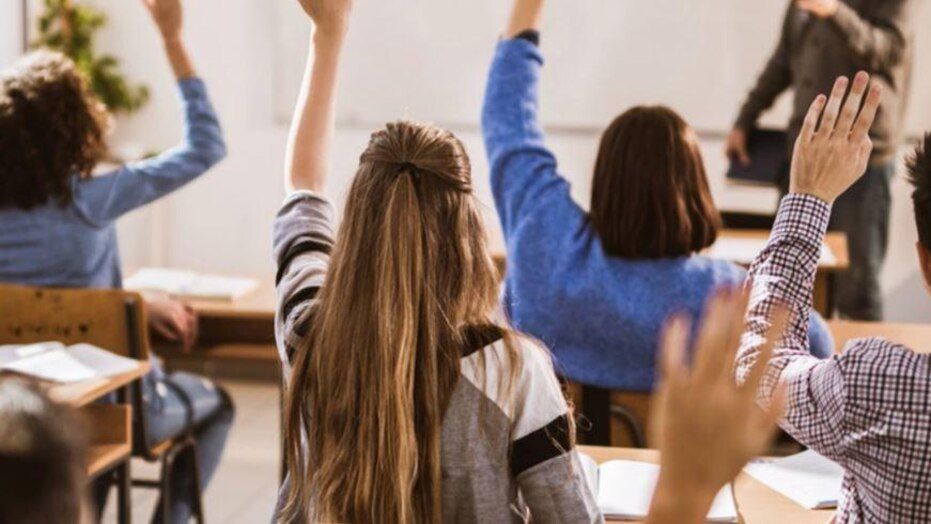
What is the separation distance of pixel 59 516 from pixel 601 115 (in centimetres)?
476

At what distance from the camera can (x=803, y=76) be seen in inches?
183

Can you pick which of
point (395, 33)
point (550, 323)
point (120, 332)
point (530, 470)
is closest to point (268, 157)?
point (395, 33)

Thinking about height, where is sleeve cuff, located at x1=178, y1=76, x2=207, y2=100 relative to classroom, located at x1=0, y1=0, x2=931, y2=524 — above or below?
above

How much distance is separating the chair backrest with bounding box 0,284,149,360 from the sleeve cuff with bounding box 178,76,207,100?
0.55 m

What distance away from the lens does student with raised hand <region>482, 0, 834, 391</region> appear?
7.79 feet

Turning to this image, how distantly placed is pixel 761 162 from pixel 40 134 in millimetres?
2921

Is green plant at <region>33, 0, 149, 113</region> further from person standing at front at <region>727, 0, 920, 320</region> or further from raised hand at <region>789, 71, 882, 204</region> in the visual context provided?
raised hand at <region>789, 71, 882, 204</region>

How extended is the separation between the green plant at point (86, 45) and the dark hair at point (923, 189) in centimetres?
456

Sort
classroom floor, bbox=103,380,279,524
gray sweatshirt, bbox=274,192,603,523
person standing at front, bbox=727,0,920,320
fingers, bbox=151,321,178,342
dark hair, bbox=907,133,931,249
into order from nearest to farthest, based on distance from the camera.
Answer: dark hair, bbox=907,133,931,249 < gray sweatshirt, bbox=274,192,603,523 < fingers, bbox=151,321,178,342 < classroom floor, bbox=103,380,279,524 < person standing at front, bbox=727,0,920,320

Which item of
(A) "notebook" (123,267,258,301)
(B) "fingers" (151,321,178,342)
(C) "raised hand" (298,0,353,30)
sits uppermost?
(C) "raised hand" (298,0,353,30)

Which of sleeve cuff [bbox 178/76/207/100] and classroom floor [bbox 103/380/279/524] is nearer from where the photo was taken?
sleeve cuff [bbox 178/76/207/100]

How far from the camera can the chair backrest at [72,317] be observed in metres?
2.71

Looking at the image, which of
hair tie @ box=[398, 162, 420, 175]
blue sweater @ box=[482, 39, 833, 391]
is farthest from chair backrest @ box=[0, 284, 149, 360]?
hair tie @ box=[398, 162, 420, 175]

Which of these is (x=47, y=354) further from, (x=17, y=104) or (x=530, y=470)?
(x=530, y=470)
